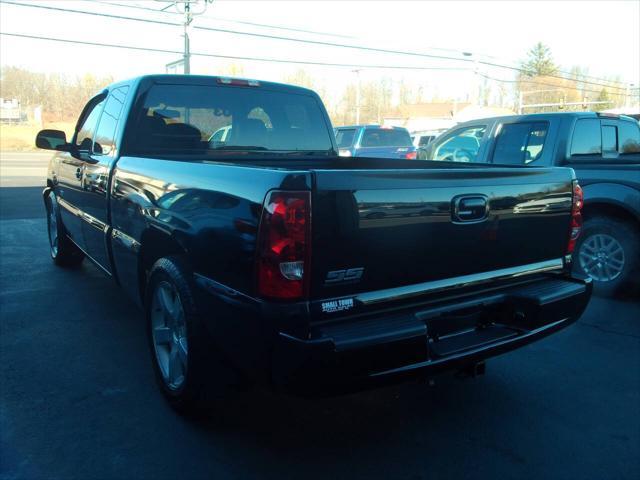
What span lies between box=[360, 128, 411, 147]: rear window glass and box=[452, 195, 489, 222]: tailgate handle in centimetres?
1270

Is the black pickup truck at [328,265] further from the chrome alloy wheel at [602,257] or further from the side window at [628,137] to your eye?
the side window at [628,137]

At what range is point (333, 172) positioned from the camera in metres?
2.19

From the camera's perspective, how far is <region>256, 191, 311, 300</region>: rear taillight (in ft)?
7.04

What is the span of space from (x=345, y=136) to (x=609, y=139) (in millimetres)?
10023

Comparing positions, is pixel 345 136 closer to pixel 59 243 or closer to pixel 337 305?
pixel 59 243

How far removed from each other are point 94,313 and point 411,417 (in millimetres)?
3093

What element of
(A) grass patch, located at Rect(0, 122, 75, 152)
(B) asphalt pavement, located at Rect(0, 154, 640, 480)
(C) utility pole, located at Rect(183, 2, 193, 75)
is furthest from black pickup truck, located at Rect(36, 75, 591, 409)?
(A) grass patch, located at Rect(0, 122, 75, 152)

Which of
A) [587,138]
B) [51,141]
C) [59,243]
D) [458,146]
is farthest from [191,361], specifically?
[458,146]

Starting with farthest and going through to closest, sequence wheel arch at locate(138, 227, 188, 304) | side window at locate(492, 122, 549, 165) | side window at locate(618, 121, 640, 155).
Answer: side window at locate(618, 121, 640, 155)
side window at locate(492, 122, 549, 165)
wheel arch at locate(138, 227, 188, 304)

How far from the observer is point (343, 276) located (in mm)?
2262

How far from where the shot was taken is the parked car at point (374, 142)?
48.9 feet

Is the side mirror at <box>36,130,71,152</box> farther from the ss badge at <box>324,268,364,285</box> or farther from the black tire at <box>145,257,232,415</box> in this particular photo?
the ss badge at <box>324,268,364,285</box>

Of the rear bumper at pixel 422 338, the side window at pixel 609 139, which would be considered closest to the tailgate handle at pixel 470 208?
the rear bumper at pixel 422 338

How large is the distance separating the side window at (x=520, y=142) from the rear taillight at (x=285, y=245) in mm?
4830
